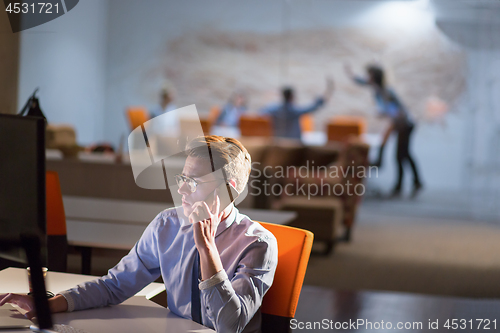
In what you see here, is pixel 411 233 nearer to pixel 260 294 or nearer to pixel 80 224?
pixel 80 224

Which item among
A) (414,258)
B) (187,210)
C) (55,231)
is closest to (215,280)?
(187,210)

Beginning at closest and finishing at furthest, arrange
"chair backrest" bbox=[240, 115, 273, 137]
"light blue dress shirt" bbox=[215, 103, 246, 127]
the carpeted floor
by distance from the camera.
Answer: the carpeted floor < "chair backrest" bbox=[240, 115, 273, 137] < "light blue dress shirt" bbox=[215, 103, 246, 127]

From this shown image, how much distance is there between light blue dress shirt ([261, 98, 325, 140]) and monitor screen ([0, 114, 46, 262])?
4.30m

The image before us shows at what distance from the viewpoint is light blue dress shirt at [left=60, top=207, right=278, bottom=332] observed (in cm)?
138

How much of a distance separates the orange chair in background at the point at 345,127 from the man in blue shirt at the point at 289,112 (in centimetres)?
23

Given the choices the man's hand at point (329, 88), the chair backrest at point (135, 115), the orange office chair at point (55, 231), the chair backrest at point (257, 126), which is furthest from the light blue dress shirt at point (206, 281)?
the chair backrest at point (135, 115)

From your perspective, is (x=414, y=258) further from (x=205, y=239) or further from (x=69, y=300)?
(x=69, y=300)

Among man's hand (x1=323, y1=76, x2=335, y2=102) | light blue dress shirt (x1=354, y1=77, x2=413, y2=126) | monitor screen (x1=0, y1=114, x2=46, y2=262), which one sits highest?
man's hand (x1=323, y1=76, x2=335, y2=102)

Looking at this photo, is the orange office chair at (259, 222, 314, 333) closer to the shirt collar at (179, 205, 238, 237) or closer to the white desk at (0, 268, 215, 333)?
the shirt collar at (179, 205, 238, 237)

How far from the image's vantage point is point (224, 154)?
4.94 feet

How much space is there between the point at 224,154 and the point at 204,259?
12.1 inches

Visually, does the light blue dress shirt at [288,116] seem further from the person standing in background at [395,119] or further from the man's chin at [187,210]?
the man's chin at [187,210]

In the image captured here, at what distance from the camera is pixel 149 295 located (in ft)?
5.49

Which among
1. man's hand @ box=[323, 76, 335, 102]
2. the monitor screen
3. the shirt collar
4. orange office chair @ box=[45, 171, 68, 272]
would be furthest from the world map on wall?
the monitor screen
